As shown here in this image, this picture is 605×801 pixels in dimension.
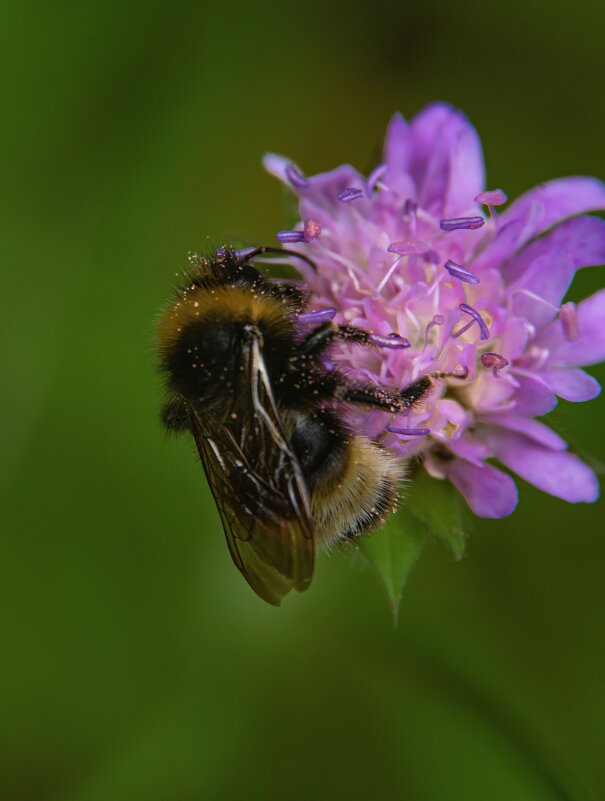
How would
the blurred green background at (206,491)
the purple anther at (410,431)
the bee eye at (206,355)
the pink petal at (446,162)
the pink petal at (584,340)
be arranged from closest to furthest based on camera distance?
the bee eye at (206,355)
the purple anther at (410,431)
the pink petal at (584,340)
the pink petal at (446,162)
the blurred green background at (206,491)


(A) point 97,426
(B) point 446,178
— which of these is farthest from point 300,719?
(B) point 446,178

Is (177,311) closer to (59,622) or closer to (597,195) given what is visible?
(597,195)

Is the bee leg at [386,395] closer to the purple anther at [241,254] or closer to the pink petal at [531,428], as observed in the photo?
the pink petal at [531,428]

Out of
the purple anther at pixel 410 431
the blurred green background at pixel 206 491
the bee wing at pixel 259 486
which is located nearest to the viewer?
the bee wing at pixel 259 486

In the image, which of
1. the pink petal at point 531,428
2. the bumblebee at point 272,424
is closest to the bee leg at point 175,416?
the bumblebee at point 272,424

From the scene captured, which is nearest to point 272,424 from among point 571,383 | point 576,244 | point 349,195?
point 349,195

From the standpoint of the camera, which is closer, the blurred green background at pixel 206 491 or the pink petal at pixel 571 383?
the pink petal at pixel 571 383

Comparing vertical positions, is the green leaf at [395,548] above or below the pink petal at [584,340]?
below
